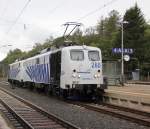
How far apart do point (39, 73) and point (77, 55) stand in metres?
8.93

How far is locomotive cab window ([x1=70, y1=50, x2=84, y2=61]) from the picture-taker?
25152 mm

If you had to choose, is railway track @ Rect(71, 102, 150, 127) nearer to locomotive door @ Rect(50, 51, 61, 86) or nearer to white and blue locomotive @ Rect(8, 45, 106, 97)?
white and blue locomotive @ Rect(8, 45, 106, 97)

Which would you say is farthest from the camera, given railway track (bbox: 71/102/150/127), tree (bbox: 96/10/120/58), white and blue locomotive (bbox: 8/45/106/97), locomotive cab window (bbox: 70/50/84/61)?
tree (bbox: 96/10/120/58)

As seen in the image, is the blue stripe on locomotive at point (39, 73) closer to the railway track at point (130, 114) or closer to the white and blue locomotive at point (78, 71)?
the white and blue locomotive at point (78, 71)

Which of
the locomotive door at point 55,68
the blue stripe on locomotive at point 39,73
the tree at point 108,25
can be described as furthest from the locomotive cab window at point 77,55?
the tree at point 108,25

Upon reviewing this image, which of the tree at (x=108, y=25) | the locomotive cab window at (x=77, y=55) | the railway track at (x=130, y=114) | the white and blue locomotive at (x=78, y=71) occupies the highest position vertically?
the tree at (x=108, y=25)

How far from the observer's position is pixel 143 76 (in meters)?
74.8

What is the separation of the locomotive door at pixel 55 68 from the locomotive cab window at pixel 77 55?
106 centimetres

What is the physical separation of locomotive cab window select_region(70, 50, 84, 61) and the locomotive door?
3.47ft

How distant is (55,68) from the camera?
88.2 ft

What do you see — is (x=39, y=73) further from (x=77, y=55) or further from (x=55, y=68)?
(x=77, y=55)

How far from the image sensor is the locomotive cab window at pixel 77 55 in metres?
25.2

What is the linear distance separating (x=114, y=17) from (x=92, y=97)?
283 feet

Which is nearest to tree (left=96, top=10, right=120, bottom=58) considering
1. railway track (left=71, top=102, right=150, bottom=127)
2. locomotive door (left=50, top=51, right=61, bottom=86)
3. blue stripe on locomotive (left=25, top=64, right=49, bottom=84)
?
blue stripe on locomotive (left=25, top=64, right=49, bottom=84)
